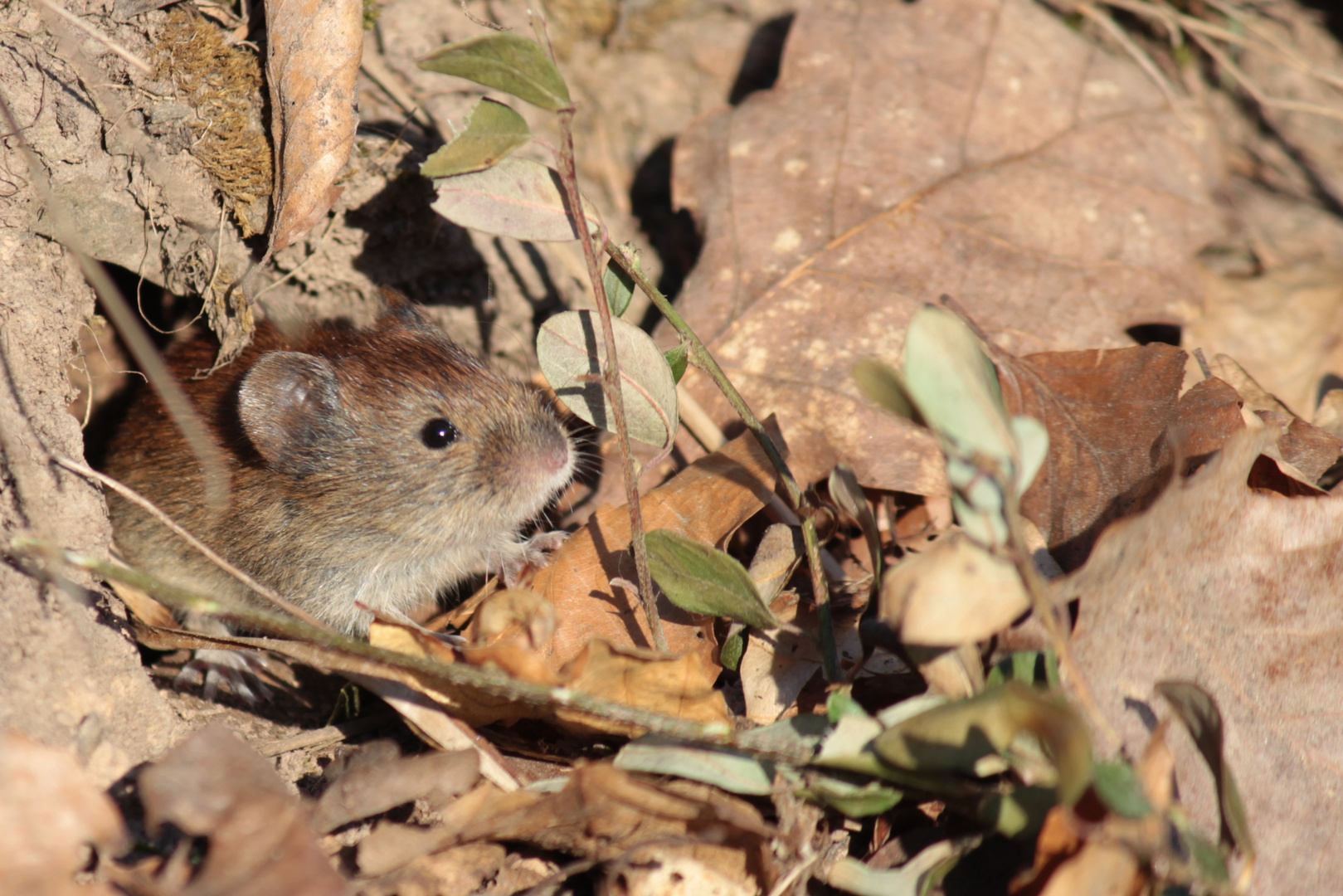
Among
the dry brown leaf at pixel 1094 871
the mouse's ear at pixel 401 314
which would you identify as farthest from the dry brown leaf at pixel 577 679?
the mouse's ear at pixel 401 314

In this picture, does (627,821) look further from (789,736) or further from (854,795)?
(854,795)

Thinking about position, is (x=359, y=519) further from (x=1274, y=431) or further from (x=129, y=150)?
(x=1274, y=431)

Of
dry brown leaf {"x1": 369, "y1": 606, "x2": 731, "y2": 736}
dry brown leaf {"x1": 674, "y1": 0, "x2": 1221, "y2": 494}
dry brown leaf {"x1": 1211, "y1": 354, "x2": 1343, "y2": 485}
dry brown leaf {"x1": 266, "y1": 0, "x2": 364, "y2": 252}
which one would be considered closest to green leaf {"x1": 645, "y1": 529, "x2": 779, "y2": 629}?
dry brown leaf {"x1": 369, "y1": 606, "x2": 731, "y2": 736}

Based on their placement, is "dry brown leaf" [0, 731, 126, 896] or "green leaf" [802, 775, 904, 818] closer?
"dry brown leaf" [0, 731, 126, 896]

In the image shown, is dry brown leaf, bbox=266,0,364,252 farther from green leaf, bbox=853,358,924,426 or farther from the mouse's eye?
green leaf, bbox=853,358,924,426

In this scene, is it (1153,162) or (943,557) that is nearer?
(943,557)


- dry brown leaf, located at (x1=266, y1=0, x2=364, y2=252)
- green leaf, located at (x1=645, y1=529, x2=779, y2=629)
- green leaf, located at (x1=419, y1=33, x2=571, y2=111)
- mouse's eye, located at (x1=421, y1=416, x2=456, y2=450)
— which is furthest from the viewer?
mouse's eye, located at (x1=421, y1=416, x2=456, y2=450)

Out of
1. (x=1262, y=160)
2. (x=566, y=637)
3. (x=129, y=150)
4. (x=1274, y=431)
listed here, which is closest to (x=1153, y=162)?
(x=1262, y=160)
